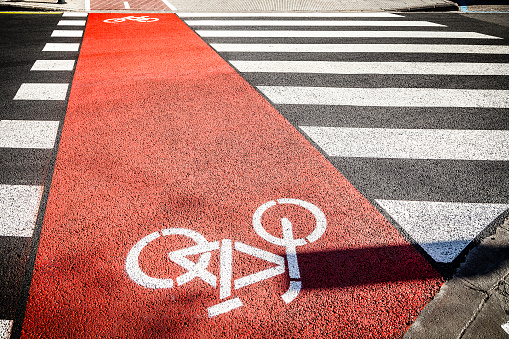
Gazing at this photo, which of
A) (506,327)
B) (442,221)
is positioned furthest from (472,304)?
(442,221)

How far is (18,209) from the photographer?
3842 millimetres

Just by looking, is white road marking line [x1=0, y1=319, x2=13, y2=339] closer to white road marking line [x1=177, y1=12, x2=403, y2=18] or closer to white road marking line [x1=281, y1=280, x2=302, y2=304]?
white road marking line [x1=281, y1=280, x2=302, y2=304]

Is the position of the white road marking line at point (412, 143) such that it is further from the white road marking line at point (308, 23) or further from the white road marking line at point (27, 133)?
the white road marking line at point (308, 23)

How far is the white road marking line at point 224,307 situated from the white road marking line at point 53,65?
646 cm

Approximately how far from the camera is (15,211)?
382 cm

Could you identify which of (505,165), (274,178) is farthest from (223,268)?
(505,165)

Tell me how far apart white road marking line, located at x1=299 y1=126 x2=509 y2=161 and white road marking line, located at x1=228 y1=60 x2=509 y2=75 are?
92.4 inches

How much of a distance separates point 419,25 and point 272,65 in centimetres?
538

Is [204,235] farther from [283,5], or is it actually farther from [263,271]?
[283,5]

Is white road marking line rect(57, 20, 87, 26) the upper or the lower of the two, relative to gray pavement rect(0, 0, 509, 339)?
upper

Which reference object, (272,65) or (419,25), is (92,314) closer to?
(272,65)

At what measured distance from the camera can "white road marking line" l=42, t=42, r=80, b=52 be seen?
8.49m

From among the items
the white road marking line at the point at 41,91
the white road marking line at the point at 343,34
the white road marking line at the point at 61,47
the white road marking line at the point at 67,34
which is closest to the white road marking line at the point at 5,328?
the white road marking line at the point at 41,91

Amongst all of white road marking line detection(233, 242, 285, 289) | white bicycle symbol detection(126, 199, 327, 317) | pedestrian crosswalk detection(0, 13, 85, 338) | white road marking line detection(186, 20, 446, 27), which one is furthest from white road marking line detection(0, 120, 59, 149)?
white road marking line detection(186, 20, 446, 27)
